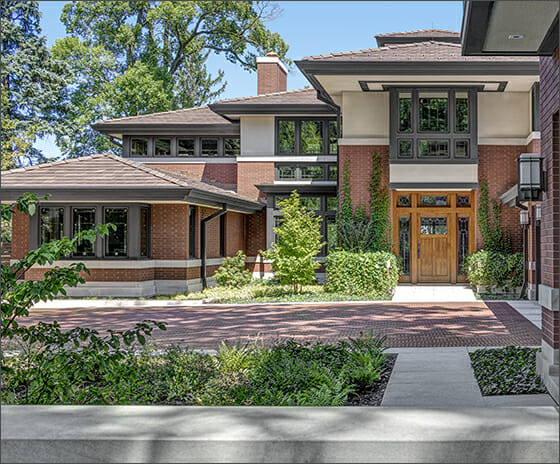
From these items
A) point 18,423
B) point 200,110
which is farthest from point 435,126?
point 18,423

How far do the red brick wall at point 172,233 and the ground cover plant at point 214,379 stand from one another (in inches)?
443

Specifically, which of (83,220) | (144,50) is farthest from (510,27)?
(144,50)

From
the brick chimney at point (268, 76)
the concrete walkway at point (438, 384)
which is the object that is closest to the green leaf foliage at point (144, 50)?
the brick chimney at point (268, 76)

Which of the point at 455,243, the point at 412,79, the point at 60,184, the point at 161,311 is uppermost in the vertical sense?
the point at 412,79

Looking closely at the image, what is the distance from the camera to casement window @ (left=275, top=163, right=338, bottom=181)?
83.9 feet

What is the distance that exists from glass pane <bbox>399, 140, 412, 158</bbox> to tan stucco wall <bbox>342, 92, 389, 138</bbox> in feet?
2.59

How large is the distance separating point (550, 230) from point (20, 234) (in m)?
16.7

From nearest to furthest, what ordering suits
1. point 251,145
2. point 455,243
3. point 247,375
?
point 247,375 < point 455,243 < point 251,145

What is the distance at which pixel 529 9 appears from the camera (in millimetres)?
5973

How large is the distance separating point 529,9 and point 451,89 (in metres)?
14.7

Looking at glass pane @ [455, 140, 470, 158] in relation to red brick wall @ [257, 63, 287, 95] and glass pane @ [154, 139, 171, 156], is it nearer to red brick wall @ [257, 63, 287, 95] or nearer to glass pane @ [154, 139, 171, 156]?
red brick wall @ [257, 63, 287, 95]

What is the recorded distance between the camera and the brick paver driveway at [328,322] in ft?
36.9

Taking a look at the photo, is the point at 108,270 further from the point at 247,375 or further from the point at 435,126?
A: the point at 247,375

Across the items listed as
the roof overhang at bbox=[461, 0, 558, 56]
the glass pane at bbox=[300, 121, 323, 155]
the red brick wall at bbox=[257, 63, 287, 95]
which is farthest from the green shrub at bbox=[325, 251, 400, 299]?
the red brick wall at bbox=[257, 63, 287, 95]
